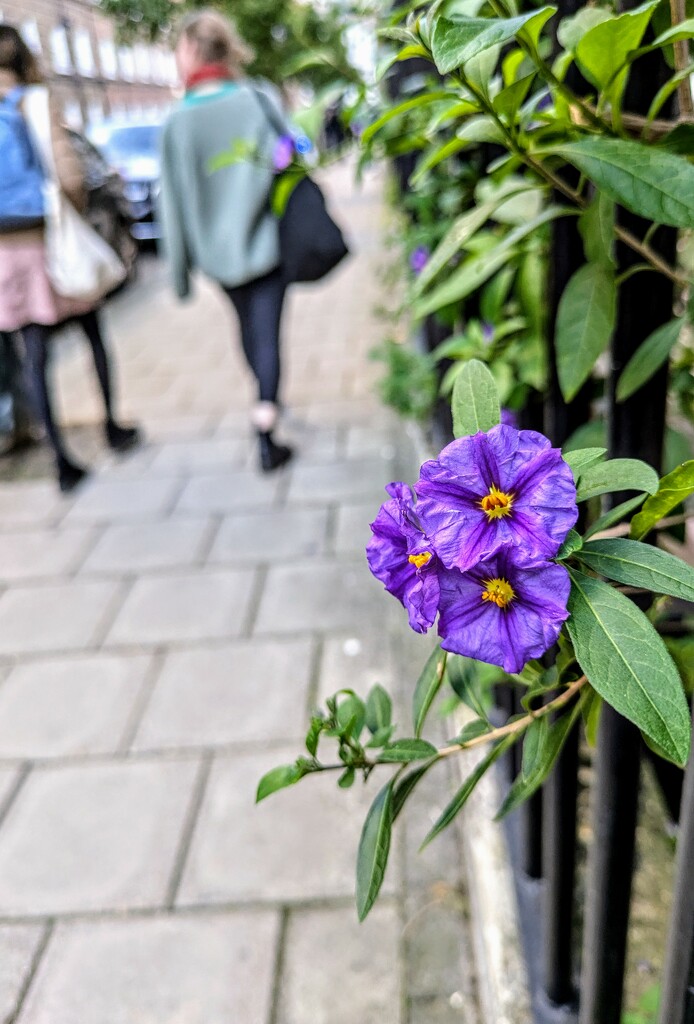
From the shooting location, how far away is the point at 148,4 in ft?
10.3

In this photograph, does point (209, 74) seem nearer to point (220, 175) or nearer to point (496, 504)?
point (220, 175)

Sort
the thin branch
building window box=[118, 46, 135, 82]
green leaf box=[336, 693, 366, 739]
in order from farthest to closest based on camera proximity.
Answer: building window box=[118, 46, 135, 82], green leaf box=[336, 693, 366, 739], the thin branch

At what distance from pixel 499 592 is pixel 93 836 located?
67.6 inches

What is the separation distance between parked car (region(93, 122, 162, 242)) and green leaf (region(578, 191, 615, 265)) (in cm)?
934

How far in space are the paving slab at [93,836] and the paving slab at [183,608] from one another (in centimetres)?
59

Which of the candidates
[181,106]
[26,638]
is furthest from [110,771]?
[181,106]

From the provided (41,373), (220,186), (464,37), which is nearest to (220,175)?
(220,186)

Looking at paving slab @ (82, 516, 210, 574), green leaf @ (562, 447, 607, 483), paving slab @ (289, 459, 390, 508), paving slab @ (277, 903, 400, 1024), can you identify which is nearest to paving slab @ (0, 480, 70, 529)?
paving slab @ (82, 516, 210, 574)

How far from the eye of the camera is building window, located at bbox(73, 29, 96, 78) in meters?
4.12

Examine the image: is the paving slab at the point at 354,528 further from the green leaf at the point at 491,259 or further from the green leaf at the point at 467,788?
the green leaf at the point at 467,788

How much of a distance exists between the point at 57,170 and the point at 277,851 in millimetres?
2741

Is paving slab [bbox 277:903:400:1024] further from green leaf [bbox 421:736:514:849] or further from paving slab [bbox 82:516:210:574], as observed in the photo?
paving slab [bbox 82:516:210:574]

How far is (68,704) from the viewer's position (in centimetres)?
251

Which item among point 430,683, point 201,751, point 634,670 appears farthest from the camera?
point 201,751
